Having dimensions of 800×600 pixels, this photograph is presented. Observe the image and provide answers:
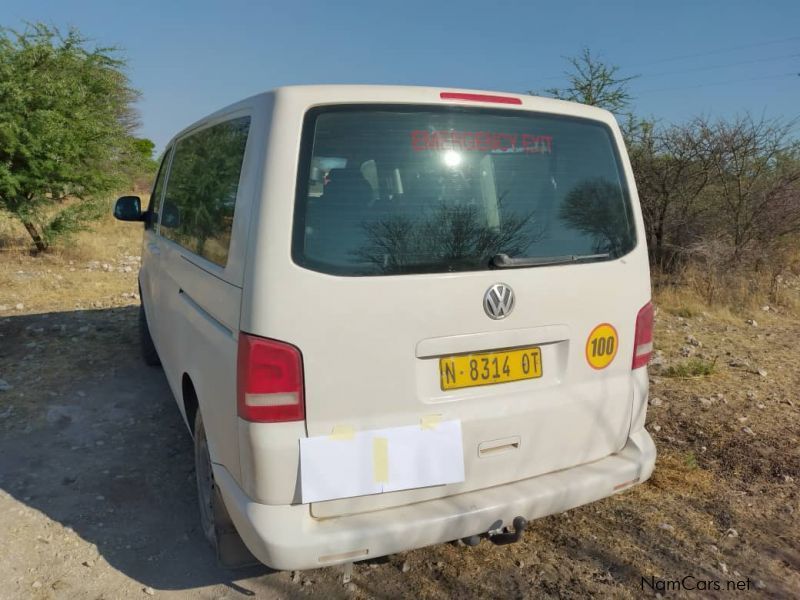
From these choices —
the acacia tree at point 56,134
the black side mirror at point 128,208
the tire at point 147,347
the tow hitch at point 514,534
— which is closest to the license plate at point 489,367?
the tow hitch at point 514,534

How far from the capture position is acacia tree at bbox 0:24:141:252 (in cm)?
1007

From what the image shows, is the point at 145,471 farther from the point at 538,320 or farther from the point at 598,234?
the point at 598,234

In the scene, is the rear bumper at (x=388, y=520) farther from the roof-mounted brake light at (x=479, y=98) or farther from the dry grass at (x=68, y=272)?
the dry grass at (x=68, y=272)

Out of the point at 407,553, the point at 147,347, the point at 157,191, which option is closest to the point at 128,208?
the point at 157,191

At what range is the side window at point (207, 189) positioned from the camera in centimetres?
242

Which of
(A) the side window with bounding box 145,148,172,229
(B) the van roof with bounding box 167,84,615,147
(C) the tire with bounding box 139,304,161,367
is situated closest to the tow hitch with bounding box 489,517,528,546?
(B) the van roof with bounding box 167,84,615,147

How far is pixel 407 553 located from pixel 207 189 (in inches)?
73.7

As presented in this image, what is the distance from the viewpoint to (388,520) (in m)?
2.16

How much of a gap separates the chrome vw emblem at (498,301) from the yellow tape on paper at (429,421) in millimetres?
412

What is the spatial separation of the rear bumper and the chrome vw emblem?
2.18 feet

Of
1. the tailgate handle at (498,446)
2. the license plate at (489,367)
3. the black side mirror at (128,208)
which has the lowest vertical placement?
the tailgate handle at (498,446)

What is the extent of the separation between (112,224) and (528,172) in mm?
14922

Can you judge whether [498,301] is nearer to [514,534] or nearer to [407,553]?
[514,534]
